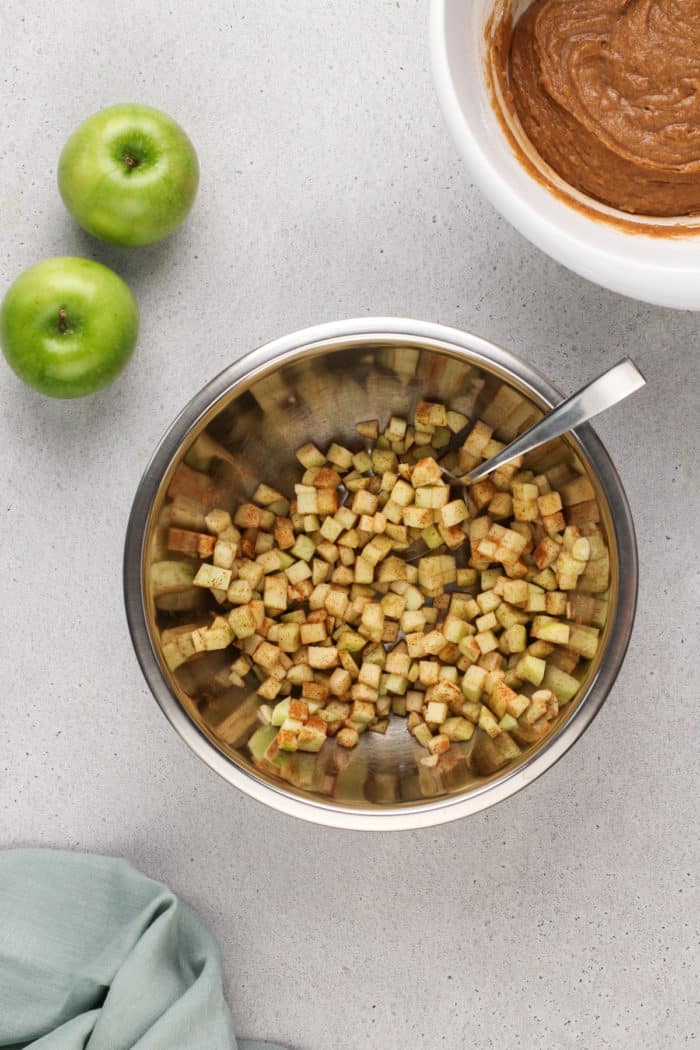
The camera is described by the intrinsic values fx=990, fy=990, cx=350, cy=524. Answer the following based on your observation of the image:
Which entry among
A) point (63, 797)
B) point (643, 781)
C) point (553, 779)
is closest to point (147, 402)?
point (63, 797)

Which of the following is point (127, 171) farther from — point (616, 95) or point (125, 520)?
point (616, 95)

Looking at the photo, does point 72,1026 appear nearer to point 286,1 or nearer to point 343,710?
point 343,710

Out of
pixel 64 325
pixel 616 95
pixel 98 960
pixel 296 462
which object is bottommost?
pixel 98 960

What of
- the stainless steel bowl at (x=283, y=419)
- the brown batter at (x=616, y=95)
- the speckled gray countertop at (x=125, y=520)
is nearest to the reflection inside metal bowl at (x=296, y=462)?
the stainless steel bowl at (x=283, y=419)

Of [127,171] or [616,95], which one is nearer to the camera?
[616,95]

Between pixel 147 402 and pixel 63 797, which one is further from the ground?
pixel 147 402

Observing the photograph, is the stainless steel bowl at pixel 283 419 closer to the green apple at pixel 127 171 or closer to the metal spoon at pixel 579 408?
the metal spoon at pixel 579 408

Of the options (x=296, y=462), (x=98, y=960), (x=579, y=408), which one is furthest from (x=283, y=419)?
(x=98, y=960)
